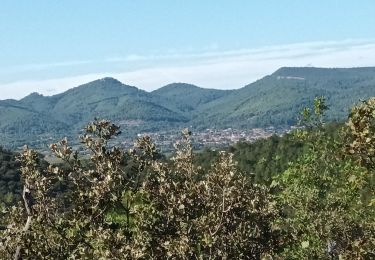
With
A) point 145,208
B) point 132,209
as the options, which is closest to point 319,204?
point 145,208

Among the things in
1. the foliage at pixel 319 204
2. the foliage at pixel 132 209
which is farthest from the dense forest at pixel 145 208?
the foliage at pixel 319 204

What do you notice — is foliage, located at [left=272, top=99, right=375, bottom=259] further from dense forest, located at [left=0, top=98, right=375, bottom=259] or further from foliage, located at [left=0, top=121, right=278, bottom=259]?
foliage, located at [left=0, top=121, right=278, bottom=259]

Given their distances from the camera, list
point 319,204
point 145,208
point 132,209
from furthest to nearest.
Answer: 1. point 319,204
2. point 145,208
3. point 132,209

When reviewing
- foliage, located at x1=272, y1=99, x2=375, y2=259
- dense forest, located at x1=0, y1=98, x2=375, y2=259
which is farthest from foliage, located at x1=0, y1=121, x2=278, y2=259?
foliage, located at x1=272, y1=99, x2=375, y2=259

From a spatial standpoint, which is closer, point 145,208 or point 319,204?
point 145,208

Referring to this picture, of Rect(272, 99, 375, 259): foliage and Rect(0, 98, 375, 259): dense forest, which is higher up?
Rect(0, 98, 375, 259): dense forest

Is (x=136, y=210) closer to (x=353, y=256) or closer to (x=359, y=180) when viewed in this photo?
(x=353, y=256)

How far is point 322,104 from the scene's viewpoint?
37.6m

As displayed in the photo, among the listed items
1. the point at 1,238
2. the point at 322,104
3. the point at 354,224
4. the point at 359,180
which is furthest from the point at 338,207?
the point at 1,238

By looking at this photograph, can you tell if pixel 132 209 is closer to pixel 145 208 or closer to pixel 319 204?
pixel 145 208

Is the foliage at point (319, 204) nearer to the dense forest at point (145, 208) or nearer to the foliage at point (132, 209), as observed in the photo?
the dense forest at point (145, 208)

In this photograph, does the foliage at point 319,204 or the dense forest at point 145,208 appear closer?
the dense forest at point 145,208

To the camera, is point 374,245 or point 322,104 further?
point 322,104

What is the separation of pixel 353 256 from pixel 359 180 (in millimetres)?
3764
